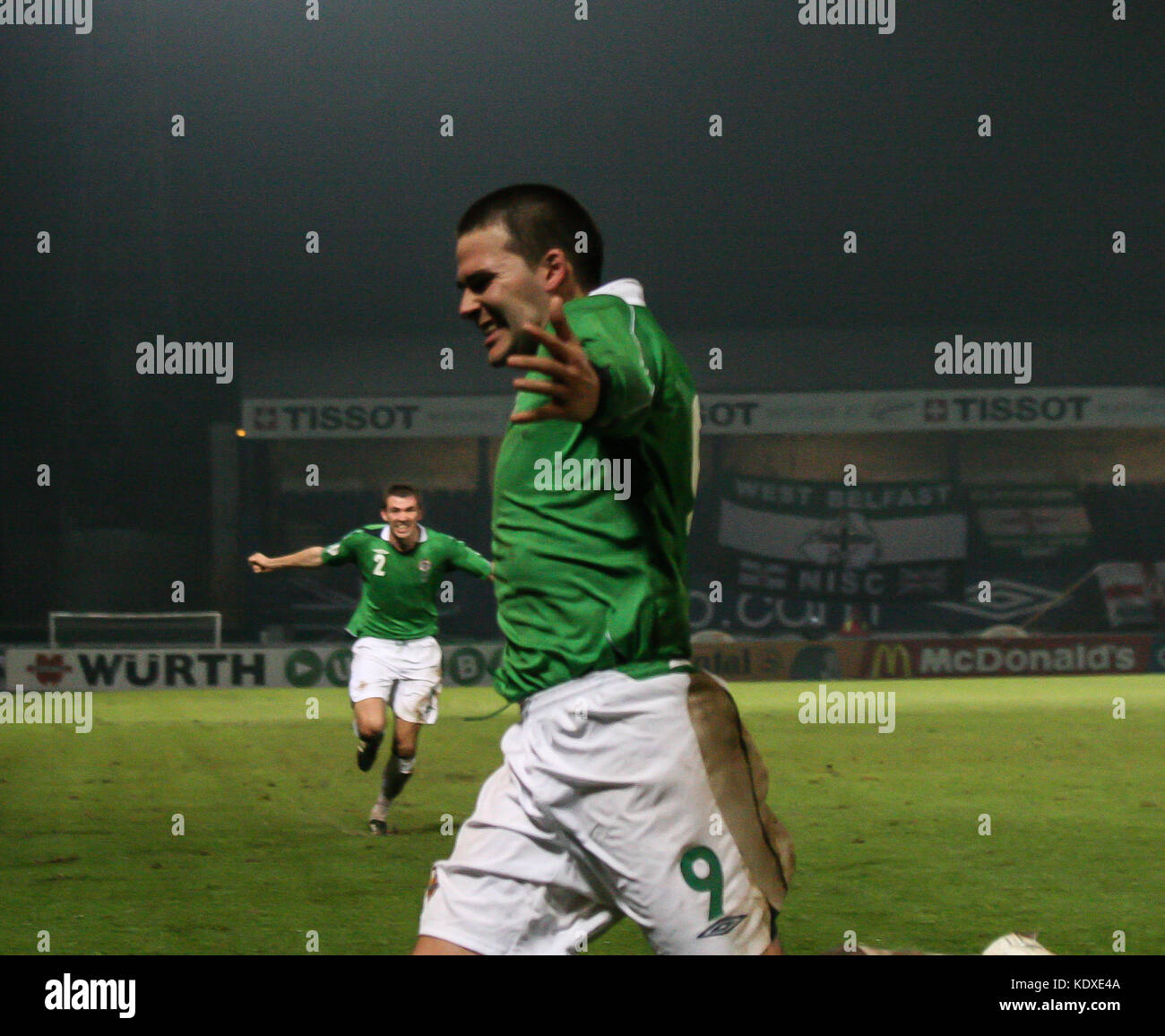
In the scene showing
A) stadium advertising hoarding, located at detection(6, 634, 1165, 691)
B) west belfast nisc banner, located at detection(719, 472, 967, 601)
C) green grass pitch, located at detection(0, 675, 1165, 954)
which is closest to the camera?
green grass pitch, located at detection(0, 675, 1165, 954)

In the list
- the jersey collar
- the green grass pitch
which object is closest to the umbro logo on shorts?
the jersey collar

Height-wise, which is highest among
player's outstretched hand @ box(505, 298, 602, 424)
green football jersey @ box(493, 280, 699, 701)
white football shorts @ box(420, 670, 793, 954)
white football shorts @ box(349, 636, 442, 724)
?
player's outstretched hand @ box(505, 298, 602, 424)

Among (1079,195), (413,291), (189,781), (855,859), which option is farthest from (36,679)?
(1079,195)

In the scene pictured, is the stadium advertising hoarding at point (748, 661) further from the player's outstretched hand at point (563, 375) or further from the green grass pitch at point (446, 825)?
the player's outstretched hand at point (563, 375)

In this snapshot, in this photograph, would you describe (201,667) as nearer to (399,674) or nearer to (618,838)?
(399,674)

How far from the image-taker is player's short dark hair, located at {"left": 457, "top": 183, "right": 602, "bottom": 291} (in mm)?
2736

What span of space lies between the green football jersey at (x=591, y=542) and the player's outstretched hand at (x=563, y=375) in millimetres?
242

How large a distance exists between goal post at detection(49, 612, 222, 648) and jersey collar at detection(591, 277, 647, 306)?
1511 centimetres

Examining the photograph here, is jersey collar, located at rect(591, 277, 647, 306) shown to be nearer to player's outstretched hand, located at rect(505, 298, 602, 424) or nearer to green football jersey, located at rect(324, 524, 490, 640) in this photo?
player's outstretched hand, located at rect(505, 298, 602, 424)

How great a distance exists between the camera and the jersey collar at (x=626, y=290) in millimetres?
2650

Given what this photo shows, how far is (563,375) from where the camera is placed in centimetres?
229

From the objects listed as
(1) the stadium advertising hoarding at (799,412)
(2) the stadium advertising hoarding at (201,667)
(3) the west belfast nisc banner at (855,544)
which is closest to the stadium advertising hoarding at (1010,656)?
(3) the west belfast nisc banner at (855,544)

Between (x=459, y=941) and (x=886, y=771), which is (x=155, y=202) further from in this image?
(x=459, y=941)

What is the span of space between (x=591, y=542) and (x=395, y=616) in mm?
5482
